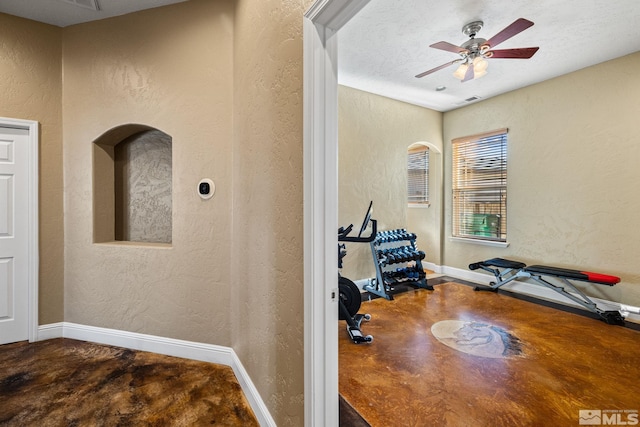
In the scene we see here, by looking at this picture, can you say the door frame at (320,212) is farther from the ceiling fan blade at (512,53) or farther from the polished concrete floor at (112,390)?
the ceiling fan blade at (512,53)

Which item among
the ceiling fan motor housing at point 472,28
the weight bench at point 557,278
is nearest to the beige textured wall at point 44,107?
the ceiling fan motor housing at point 472,28

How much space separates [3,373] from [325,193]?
2.93 m

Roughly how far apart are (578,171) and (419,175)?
245 cm

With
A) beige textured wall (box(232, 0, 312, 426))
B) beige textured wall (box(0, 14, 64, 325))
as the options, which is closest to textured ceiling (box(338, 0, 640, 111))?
beige textured wall (box(232, 0, 312, 426))

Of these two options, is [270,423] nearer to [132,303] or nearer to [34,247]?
[132,303]

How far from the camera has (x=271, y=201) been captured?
1586 mm

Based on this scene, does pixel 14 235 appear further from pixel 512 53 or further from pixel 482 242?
pixel 482 242

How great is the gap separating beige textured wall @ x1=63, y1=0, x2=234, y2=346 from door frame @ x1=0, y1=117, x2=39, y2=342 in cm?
22

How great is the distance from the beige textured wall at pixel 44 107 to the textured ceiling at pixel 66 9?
0.38ft

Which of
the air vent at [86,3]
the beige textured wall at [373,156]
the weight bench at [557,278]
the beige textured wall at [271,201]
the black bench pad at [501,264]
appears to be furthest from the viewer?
the beige textured wall at [373,156]

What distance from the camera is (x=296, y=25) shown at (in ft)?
4.31

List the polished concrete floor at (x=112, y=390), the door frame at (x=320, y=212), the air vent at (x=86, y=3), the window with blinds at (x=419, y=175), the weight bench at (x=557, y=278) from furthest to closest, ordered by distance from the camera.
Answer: the window with blinds at (x=419, y=175)
the weight bench at (x=557, y=278)
the air vent at (x=86, y=3)
the polished concrete floor at (x=112, y=390)
the door frame at (x=320, y=212)

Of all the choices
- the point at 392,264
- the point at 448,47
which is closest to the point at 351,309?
the point at 392,264

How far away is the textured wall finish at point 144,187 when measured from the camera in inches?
117
